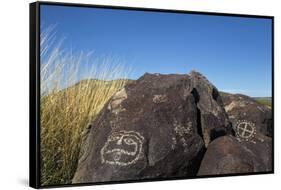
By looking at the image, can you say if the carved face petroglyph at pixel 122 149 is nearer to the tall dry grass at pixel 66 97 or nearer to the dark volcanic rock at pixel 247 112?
the tall dry grass at pixel 66 97

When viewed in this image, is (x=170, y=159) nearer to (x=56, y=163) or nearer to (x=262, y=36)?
(x=56, y=163)

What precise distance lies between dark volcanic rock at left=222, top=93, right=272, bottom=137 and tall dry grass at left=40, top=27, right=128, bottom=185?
142 cm

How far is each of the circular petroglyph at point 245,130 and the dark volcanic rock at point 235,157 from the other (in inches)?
2.8

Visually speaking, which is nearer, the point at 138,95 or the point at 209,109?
the point at 138,95

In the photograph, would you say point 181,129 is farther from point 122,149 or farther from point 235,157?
point 235,157

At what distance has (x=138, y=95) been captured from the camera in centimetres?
812

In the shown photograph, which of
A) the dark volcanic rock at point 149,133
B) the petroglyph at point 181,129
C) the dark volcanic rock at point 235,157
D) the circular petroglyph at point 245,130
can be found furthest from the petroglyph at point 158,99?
the circular petroglyph at point 245,130

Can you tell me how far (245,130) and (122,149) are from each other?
168 centimetres

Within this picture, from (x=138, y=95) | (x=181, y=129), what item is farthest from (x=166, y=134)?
(x=138, y=95)

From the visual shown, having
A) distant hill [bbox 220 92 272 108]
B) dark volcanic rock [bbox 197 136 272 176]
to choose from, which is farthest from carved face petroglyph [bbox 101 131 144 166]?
distant hill [bbox 220 92 272 108]

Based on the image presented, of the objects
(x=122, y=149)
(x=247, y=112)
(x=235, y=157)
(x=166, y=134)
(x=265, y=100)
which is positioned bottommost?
(x=235, y=157)

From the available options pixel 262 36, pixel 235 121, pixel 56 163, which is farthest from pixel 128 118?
pixel 262 36

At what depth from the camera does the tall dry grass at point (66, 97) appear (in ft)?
25.1

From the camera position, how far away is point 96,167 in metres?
7.88
